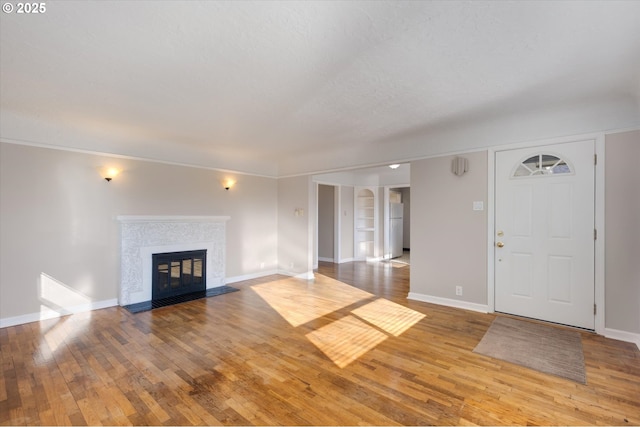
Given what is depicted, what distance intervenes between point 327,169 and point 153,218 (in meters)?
3.22

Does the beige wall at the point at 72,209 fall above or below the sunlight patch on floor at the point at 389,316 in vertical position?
above

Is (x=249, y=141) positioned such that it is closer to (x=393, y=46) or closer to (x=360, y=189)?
(x=393, y=46)

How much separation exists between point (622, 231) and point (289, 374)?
3830 millimetres

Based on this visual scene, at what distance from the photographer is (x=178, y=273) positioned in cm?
510

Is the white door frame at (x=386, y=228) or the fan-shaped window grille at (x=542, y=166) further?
the white door frame at (x=386, y=228)

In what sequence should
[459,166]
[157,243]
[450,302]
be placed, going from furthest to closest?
[157,243] → [450,302] → [459,166]

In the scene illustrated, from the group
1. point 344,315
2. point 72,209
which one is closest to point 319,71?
point 344,315

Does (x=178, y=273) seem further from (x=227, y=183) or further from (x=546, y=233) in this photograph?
(x=546, y=233)

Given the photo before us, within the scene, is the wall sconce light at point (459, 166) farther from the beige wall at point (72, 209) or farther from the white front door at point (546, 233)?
the beige wall at point (72, 209)

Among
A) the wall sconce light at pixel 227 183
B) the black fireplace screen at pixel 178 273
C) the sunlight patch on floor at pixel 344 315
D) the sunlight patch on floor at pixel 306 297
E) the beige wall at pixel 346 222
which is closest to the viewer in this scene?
the sunlight patch on floor at pixel 344 315

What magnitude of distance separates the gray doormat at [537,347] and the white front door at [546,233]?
30 centimetres

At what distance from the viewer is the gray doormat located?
2.63 m

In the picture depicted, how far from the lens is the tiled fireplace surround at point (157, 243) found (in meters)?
4.52

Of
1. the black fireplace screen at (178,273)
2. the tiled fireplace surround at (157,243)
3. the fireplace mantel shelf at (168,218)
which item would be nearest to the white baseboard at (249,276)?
the tiled fireplace surround at (157,243)
